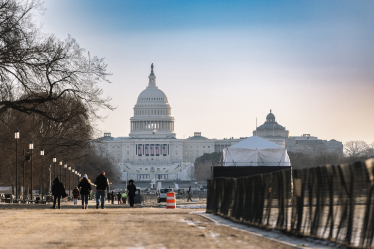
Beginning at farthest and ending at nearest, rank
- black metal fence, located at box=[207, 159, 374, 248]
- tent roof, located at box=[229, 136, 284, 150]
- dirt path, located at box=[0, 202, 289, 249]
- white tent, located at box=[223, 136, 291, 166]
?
1. tent roof, located at box=[229, 136, 284, 150]
2. white tent, located at box=[223, 136, 291, 166]
3. dirt path, located at box=[0, 202, 289, 249]
4. black metal fence, located at box=[207, 159, 374, 248]

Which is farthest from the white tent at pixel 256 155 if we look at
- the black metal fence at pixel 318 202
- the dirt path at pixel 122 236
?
the dirt path at pixel 122 236

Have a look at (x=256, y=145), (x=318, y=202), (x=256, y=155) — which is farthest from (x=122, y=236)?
(x=256, y=145)

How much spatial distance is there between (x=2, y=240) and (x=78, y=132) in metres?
56.7

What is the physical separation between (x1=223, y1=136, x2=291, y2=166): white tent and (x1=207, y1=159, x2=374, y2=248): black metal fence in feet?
172

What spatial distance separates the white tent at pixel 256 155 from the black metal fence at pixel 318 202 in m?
52.5

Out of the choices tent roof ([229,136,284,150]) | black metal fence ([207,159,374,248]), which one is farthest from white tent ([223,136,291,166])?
black metal fence ([207,159,374,248])

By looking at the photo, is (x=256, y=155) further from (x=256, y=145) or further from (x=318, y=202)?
(x=318, y=202)

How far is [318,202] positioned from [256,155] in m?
59.8

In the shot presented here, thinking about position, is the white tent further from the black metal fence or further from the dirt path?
the dirt path

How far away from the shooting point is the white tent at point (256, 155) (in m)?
71.9

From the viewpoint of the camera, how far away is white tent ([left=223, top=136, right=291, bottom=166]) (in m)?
71.9

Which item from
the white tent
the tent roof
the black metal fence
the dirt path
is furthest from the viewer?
the tent roof

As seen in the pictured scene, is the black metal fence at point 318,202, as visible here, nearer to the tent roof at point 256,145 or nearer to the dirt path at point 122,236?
the dirt path at point 122,236

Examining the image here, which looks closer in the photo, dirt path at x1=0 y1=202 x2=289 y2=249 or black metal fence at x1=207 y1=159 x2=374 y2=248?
black metal fence at x1=207 y1=159 x2=374 y2=248
